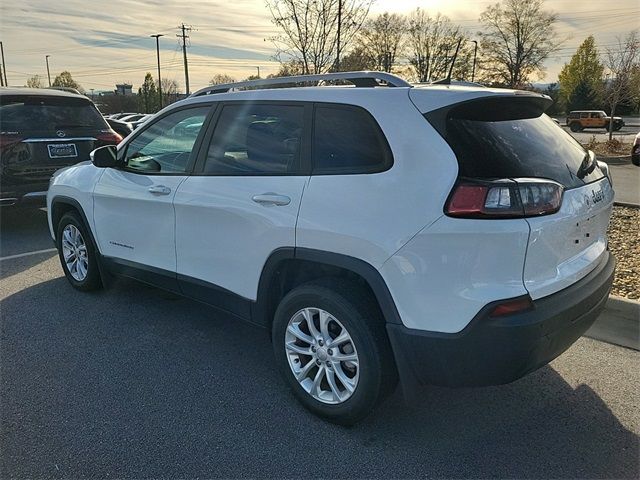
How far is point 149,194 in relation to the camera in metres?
3.67

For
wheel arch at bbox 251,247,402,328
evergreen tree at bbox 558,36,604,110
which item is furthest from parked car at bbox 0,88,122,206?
evergreen tree at bbox 558,36,604,110

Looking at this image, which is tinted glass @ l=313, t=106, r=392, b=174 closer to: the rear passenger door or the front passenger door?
the rear passenger door

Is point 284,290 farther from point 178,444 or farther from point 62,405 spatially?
point 62,405

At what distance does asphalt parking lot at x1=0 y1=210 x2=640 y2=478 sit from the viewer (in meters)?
2.45

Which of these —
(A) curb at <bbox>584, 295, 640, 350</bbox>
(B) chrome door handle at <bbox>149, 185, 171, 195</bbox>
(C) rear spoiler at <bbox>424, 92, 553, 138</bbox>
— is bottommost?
(A) curb at <bbox>584, 295, 640, 350</bbox>

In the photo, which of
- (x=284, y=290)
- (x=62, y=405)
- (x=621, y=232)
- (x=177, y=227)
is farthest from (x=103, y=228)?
(x=621, y=232)

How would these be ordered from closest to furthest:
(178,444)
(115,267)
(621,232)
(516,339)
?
(516,339) → (178,444) → (115,267) → (621,232)

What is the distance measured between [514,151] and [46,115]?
6504 mm

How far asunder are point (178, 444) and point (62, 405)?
846 mm

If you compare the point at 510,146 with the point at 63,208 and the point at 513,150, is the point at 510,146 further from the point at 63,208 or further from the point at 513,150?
the point at 63,208

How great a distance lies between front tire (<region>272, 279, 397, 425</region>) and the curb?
2037 millimetres

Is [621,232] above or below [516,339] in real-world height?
below

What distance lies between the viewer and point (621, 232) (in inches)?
237

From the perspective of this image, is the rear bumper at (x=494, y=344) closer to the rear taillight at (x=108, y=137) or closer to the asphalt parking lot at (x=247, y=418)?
the asphalt parking lot at (x=247, y=418)
